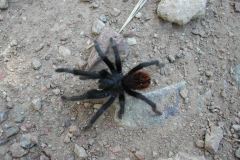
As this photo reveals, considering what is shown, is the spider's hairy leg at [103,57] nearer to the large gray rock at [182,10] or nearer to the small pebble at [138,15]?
the small pebble at [138,15]

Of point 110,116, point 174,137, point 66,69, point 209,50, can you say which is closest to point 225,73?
point 209,50

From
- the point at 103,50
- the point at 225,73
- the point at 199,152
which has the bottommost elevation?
the point at 199,152

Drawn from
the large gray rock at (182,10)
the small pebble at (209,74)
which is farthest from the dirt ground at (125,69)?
the large gray rock at (182,10)

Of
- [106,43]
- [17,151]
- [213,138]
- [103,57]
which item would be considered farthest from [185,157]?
[17,151]

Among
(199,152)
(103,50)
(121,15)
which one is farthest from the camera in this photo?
(121,15)

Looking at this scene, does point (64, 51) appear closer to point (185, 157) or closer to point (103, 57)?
point (103, 57)

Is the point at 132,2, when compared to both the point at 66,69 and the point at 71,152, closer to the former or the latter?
the point at 66,69

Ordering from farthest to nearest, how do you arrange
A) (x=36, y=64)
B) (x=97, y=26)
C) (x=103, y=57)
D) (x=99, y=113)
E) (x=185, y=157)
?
(x=97, y=26)
(x=36, y=64)
(x=103, y=57)
(x=99, y=113)
(x=185, y=157)
